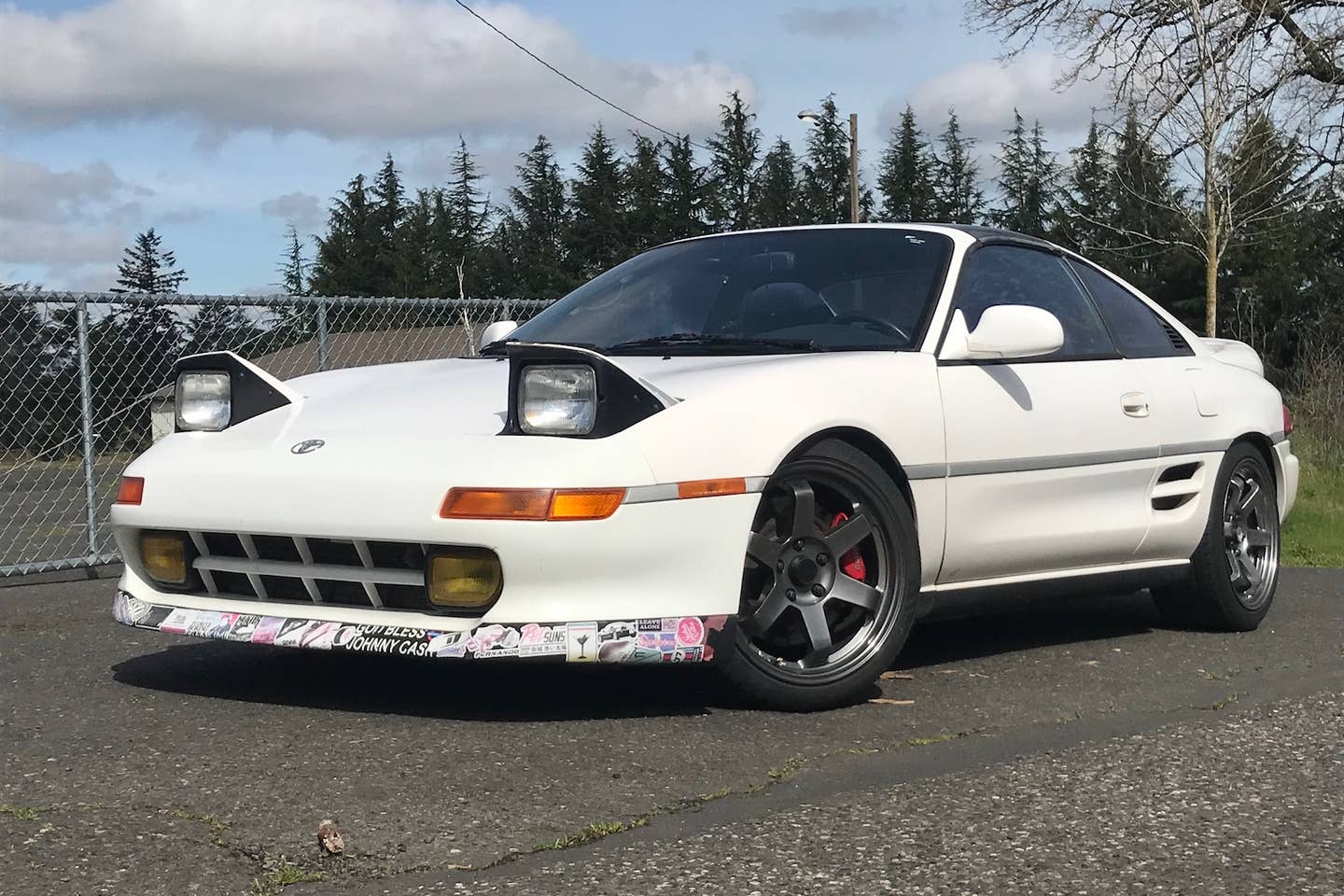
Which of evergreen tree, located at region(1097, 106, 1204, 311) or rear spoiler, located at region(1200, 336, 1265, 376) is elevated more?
evergreen tree, located at region(1097, 106, 1204, 311)

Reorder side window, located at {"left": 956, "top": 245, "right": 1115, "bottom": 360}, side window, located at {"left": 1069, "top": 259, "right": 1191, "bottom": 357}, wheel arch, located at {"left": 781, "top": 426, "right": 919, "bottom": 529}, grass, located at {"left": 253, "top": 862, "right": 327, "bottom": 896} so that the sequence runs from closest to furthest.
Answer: grass, located at {"left": 253, "top": 862, "right": 327, "bottom": 896} < wheel arch, located at {"left": 781, "top": 426, "right": 919, "bottom": 529} < side window, located at {"left": 956, "top": 245, "right": 1115, "bottom": 360} < side window, located at {"left": 1069, "top": 259, "right": 1191, "bottom": 357}

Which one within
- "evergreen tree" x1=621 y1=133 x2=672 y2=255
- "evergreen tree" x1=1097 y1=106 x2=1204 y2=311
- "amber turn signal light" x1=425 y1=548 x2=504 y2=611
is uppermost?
"evergreen tree" x1=621 y1=133 x2=672 y2=255

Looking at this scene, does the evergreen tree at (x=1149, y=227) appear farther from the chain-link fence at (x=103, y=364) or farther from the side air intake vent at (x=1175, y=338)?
the side air intake vent at (x=1175, y=338)

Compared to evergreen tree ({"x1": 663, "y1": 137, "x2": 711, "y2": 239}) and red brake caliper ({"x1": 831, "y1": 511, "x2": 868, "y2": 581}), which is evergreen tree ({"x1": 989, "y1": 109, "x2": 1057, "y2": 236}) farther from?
red brake caliper ({"x1": 831, "y1": 511, "x2": 868, "y2": 581})

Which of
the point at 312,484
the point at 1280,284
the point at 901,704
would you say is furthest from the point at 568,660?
the point at 1280,284

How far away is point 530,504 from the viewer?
355cm

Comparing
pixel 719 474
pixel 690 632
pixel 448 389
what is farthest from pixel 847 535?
pixel 448 389

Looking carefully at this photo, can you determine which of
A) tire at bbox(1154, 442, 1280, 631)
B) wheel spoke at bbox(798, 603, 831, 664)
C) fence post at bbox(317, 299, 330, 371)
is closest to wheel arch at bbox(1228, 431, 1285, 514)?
tire at bbox(1154, 442, 1280, 631)

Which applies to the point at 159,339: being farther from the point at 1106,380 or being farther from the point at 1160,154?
the point at 1160,154

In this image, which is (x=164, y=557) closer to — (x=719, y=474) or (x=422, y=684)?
(x=422, y=684)

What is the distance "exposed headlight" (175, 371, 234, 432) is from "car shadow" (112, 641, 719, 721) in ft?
2.34

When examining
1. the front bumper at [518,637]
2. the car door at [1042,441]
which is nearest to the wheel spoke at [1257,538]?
the car door at [1042,441]

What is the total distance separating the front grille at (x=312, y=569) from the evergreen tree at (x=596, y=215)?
71382 mm

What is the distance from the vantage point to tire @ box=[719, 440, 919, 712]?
12.9 feet
